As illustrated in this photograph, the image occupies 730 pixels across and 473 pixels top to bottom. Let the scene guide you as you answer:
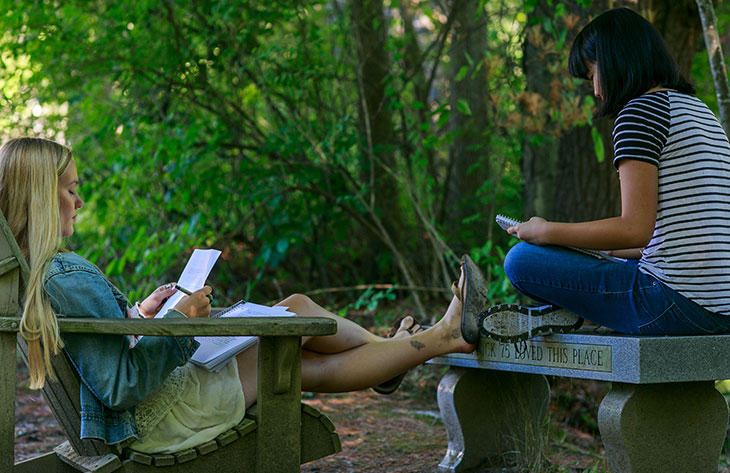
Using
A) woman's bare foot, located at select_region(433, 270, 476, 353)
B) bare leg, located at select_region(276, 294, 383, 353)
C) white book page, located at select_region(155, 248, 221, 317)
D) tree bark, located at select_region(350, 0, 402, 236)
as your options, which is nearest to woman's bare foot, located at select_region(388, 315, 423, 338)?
bare leg, located at select_region(276, 294, 383, 353)

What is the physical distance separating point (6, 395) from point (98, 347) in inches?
11.8

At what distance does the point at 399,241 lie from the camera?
26.2ft

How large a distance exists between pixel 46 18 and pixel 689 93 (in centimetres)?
534

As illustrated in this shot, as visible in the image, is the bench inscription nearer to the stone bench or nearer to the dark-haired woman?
the stone bench

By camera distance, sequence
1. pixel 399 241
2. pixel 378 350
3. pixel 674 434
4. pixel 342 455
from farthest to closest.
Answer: pixel 399 241 < pixel 342 455 < pixel 378 350 < pixel 674 434

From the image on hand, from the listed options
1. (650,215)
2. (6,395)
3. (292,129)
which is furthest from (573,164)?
(6,395)

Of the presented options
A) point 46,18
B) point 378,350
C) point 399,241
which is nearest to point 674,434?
point 378,350

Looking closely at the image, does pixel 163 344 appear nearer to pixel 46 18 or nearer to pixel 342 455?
pixel 342 455

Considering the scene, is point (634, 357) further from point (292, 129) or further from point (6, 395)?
point (292, 129)

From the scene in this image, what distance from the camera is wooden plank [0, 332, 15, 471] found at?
2377mm

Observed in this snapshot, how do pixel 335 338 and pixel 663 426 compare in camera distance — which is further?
pixel 335 338

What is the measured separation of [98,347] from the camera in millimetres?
2559

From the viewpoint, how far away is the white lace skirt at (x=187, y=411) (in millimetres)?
2726

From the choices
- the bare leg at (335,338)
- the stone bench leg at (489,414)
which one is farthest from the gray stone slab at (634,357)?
the bare leg at (335,338)
